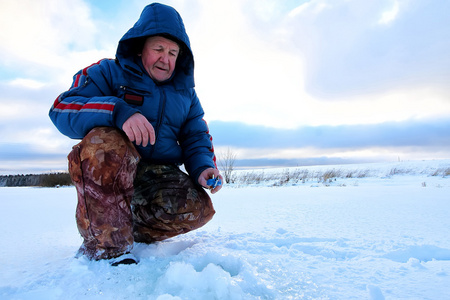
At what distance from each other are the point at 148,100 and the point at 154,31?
38 centimetres

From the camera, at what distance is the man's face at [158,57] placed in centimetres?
144

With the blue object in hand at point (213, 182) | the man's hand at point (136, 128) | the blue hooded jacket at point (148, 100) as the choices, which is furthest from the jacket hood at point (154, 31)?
the blue object in hand at point (213, 182)

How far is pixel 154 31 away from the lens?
4.64ft

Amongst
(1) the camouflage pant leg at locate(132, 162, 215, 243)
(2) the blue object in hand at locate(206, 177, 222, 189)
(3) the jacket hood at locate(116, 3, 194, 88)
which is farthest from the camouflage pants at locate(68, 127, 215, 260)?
(3) the jacket hood at locate(116, 3, 194, 88)

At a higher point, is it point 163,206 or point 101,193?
point 101,193

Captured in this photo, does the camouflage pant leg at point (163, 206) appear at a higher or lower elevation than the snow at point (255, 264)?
higher

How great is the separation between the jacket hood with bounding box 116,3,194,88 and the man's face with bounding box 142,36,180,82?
4 centimetres

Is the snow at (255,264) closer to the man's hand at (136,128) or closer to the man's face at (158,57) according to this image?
the man's hand at (136,128)

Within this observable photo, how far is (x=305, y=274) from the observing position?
3.08ft

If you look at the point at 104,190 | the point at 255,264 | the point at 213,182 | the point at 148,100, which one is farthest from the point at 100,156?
the point at 255,264

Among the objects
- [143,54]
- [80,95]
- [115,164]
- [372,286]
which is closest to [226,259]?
[372,286]

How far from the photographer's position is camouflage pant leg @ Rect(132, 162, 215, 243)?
Result: 4.60ft

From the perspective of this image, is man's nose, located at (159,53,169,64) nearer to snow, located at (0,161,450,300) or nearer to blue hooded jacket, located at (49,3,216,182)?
blue hooded jacket, located at (49,3,216,182)

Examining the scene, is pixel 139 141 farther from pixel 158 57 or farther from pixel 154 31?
pixel 154 31
